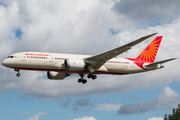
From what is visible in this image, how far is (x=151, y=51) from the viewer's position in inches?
2062

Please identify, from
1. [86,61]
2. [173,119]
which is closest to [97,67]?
[86,61]

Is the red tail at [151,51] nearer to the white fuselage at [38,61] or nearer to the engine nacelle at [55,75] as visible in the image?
the white fuselage at [38,61]

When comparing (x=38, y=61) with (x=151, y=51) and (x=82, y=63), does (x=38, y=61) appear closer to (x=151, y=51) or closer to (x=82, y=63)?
(x=82, y=63)

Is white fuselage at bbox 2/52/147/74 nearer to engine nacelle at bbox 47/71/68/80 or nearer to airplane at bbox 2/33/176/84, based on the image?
airplane at bbox 2/33/176/84

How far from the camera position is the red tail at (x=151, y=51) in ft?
166

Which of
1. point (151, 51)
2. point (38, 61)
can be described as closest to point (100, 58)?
point (38, 61)

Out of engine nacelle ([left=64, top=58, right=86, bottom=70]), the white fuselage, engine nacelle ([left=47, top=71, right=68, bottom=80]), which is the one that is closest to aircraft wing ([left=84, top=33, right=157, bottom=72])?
engine nacelle ([left=64, top=58, right=86, bottom=70])

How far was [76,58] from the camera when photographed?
43.2m

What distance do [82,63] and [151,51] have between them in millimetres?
16912

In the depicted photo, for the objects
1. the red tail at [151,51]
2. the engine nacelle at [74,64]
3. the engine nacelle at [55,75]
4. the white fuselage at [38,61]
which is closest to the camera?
the white fuselage at [38,61]

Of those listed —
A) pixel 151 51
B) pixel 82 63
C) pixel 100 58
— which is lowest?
pixel 82 63

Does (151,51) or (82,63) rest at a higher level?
(151,51)

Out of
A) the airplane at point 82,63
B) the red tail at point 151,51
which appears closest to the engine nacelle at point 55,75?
the airplane at point 82,63

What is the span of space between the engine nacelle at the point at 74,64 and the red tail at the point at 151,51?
42.9 ft
